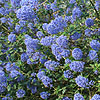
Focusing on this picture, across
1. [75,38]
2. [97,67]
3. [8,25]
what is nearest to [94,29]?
[75,38]

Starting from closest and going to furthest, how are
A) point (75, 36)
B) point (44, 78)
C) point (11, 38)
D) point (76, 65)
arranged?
point (76, 65) → point (44, 78) → point (75, 36) → point (11, 38)

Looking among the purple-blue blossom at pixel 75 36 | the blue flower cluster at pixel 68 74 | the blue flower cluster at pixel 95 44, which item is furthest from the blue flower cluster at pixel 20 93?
the blue flower cluster at pixel 95 44

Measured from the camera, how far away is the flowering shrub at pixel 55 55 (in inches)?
107

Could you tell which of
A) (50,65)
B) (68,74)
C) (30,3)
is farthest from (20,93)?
(30,3)

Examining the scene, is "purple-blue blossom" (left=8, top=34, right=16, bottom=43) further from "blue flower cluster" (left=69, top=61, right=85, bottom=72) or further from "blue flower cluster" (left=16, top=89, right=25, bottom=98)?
"blue flower cluster" (left=69, top=61, right=85, bottom=72)

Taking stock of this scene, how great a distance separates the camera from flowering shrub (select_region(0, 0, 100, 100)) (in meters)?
2.72

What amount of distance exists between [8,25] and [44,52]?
1.16 metres

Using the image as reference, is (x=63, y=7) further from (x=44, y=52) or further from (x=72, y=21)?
(x=44, y=52)

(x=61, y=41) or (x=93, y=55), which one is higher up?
(x=61, y=41)

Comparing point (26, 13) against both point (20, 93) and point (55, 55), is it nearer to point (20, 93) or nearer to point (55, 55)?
point (55, 55)

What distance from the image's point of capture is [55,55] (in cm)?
276

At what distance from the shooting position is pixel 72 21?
305 centimetres

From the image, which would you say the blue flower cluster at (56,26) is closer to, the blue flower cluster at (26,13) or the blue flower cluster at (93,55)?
the blue flower cluster at (26,13)

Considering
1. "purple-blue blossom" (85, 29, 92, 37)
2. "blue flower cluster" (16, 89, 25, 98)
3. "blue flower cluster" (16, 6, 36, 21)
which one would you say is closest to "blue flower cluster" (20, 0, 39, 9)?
"blue flower cluster" (16, 6, 36, 21)
